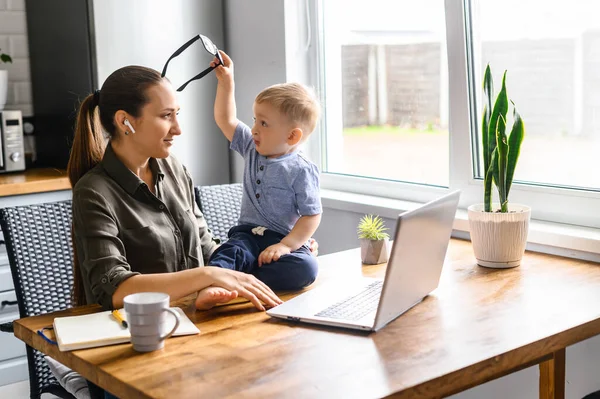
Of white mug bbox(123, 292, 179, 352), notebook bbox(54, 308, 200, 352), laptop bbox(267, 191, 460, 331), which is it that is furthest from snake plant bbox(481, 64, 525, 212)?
white mug bbox(123, 292, 179, 352)

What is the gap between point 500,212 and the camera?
2271mm

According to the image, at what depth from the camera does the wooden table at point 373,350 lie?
4.53 ft

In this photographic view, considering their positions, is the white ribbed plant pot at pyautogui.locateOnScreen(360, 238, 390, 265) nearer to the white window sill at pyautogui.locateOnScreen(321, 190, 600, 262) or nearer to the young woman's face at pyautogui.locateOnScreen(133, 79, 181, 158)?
the white window sill at pyautogui.locateOnScreen(321, 190, 600, 262)

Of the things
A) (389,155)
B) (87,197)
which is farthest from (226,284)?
(389,155)

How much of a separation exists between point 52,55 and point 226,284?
2.13 metres

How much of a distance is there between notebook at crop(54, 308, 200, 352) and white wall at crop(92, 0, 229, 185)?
5.63ft

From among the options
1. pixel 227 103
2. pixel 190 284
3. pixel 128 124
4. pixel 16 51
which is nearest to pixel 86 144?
pixel 128 124

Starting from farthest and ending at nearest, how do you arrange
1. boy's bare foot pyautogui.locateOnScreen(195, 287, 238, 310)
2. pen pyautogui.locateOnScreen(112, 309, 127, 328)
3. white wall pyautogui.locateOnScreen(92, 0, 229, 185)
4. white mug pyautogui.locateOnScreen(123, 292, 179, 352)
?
white wall pyautogui.locateOnScreen(92, 0, 229, 185) < boy's bare foot pyautogui.locateOnScreen(195, 287, 238, 310) < pen pyautogui.locateOnScreen(112, 309, 127, 328) < white mug pyautogui.locateOnScreen(123, 292, 179, 352)

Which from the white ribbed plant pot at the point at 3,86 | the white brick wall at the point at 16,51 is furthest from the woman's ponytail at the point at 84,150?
the white brick wall at the point at 16,51

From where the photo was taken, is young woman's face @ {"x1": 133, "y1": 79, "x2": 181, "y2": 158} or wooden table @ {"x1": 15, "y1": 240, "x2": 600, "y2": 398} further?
young woman's face @ {"x1": 133, "y1": 79, "x2": 181, "y2": 158}

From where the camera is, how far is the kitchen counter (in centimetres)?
305

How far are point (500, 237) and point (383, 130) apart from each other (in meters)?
1.04

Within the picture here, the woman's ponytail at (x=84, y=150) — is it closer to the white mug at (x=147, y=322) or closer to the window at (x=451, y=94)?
the white mug at (x=147, y=322)

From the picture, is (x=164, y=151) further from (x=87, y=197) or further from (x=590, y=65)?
(x=590, y=65)
